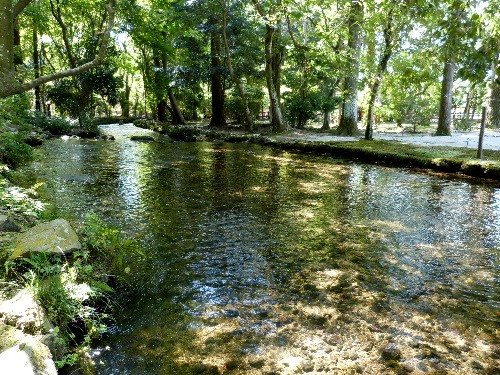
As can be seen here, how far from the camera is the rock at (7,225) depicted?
3494 millimetres

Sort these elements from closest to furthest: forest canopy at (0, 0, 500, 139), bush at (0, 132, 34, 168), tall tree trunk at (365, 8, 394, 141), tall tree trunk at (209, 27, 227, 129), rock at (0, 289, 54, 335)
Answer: rock at (0, 289, 54, 335) → bush at (0, 132, 34, 168) → tall tree trunk at (365, 8, 394, 141) → forest canopy at (0, 0, 500, 139) → tall tree trunk at (209, 27, 227, 129)

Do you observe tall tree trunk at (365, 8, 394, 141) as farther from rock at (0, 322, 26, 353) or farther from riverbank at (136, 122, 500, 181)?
rock at (0, 322, 26, 353)

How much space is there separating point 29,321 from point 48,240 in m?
0.99

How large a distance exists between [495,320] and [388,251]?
5.17ft

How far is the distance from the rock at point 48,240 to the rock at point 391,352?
2.79 metres

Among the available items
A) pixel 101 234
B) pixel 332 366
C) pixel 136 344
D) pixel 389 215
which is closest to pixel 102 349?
pixel 136 344

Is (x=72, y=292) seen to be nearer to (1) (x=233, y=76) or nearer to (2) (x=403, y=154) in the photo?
(2) (x=403, y=154)

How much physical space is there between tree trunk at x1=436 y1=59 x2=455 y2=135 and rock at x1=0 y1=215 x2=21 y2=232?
662 inches

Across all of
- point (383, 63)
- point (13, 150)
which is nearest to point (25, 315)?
point (13, 150)

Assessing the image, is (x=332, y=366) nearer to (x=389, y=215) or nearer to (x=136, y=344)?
(x=136, y=344)

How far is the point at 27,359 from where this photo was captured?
185 centimetres

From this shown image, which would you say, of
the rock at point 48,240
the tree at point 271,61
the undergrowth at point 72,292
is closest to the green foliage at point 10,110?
the rock at point 48,240

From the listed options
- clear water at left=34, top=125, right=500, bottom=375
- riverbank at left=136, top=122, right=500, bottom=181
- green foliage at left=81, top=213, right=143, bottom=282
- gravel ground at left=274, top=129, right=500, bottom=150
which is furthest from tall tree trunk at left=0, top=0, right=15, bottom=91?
gravel ground at left=274, top=129, right=500, bottom=150

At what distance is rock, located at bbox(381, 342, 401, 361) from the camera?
8.74ft
